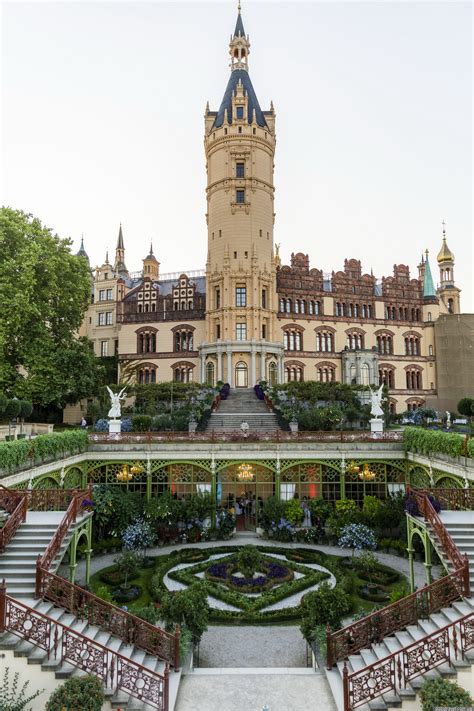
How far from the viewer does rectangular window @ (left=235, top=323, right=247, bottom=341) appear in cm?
4916

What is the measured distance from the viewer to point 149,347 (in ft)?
174

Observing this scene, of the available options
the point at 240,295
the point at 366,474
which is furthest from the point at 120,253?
the point at 366,474

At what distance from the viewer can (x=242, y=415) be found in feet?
124

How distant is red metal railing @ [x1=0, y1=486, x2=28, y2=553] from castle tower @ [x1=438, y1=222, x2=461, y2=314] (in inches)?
2225

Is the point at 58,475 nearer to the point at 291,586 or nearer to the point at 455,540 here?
the point at 291,586

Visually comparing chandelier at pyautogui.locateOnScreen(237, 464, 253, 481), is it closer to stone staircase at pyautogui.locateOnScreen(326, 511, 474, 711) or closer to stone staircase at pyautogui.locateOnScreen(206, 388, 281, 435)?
stone staircase at pyautogui.locateOnScreen(206, 388, 281, 435)

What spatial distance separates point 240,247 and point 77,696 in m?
45.0

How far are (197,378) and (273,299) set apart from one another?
11429 millimetres

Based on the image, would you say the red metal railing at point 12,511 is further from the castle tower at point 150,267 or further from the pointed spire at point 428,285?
the pointed spire at point 428,285

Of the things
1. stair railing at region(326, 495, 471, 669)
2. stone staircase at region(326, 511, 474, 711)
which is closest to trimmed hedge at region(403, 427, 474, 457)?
stone staircase at region(326, 511, 474, 711)

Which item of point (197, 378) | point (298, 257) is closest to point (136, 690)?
point (197, 378)

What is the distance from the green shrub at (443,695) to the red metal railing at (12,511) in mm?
9972

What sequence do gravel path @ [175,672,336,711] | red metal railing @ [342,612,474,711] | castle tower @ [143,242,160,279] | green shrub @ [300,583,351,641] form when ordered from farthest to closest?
castle tower @ [143,242,160,279] < green shrub @ [300,583,351,641] < gravel path @ [175,672,336,711] < red metal railing @ [342,612,474,711]

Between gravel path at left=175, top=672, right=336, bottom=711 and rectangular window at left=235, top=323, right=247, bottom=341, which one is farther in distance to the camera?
Answer: rectangular window at left=235, top=323, right=247, bottom=341
